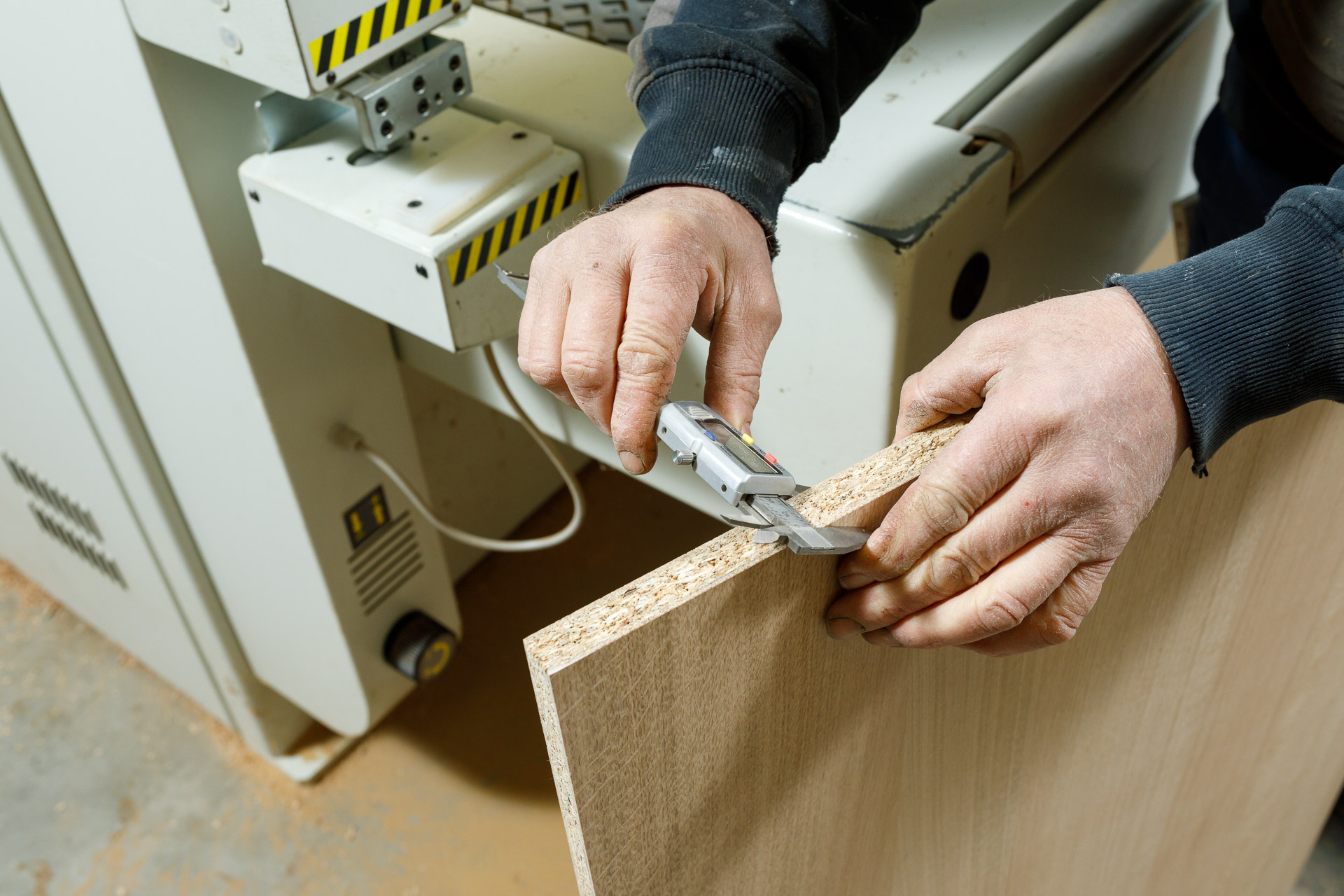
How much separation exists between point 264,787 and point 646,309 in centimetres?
125

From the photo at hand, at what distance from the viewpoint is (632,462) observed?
1.91 feet

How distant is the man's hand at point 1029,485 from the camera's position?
0.47 m

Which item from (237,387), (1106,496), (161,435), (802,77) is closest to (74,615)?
(161,435)

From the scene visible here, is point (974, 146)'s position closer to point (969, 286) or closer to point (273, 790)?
point (969, 286)

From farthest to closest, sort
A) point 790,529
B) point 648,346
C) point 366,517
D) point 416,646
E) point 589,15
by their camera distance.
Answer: point 416,646 < point 366,517 < point 589,15 < point 648,346 < point 790,529

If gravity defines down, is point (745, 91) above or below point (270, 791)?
above

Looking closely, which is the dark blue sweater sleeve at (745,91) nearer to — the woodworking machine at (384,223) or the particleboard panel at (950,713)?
the woodworking machine at (384,223)

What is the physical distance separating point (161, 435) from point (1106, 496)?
3.28 ft

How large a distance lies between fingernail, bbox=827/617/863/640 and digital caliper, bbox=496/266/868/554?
0.12 feet

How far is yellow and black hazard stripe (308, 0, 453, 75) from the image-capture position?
719 millimetres

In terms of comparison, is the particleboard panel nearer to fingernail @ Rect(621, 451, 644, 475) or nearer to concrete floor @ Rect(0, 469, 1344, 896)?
fingernail @ Rect(621, 451, 644, 475)

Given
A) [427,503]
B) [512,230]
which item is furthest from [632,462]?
[427,503]

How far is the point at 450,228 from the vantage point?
774 millimetres

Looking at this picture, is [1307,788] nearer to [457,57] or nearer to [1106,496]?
[1106,496]
